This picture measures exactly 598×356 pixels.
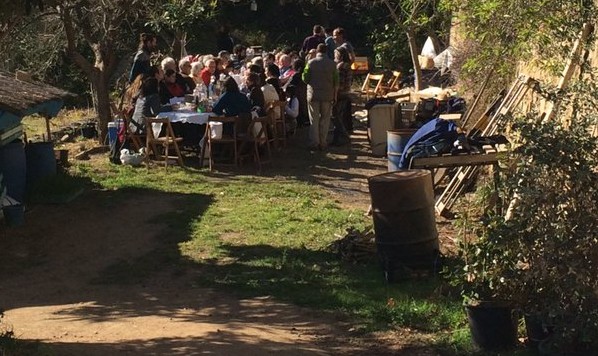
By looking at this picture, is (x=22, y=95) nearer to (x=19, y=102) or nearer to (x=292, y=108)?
(x=19, y=102)

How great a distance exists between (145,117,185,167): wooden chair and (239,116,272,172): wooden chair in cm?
98

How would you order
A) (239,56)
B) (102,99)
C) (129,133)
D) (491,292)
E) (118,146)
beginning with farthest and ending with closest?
(239,56) → (102,99) → (118,146) → (129,133) → (491,292)

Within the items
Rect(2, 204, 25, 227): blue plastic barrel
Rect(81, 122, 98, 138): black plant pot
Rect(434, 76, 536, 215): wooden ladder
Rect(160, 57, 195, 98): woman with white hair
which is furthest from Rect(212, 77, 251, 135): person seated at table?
Rect(81, 122, 98, 138): black plant pot

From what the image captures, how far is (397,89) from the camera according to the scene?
21.5 m

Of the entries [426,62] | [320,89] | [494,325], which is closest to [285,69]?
[320,89]

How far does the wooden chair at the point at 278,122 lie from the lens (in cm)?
1603

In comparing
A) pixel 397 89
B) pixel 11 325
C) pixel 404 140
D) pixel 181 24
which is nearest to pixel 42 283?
pixel 11 325

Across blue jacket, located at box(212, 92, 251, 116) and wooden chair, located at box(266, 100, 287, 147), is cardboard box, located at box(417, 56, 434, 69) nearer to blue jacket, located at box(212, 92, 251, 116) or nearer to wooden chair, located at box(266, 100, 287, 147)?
wooden chair, located at box(266, 100, 287, 147)

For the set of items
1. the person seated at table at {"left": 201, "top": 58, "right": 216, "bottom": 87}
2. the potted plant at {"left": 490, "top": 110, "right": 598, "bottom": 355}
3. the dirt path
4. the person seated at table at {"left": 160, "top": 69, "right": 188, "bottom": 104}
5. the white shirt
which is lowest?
the dirt path

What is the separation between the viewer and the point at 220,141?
15125mm

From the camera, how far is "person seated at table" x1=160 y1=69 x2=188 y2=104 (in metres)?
16.2

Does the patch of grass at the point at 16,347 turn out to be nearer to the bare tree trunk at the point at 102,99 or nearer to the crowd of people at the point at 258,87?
the crowd of people at the point at 258,87

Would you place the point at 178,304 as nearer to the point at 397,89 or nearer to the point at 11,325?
the point at 11,325

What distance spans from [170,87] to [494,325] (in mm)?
10282
